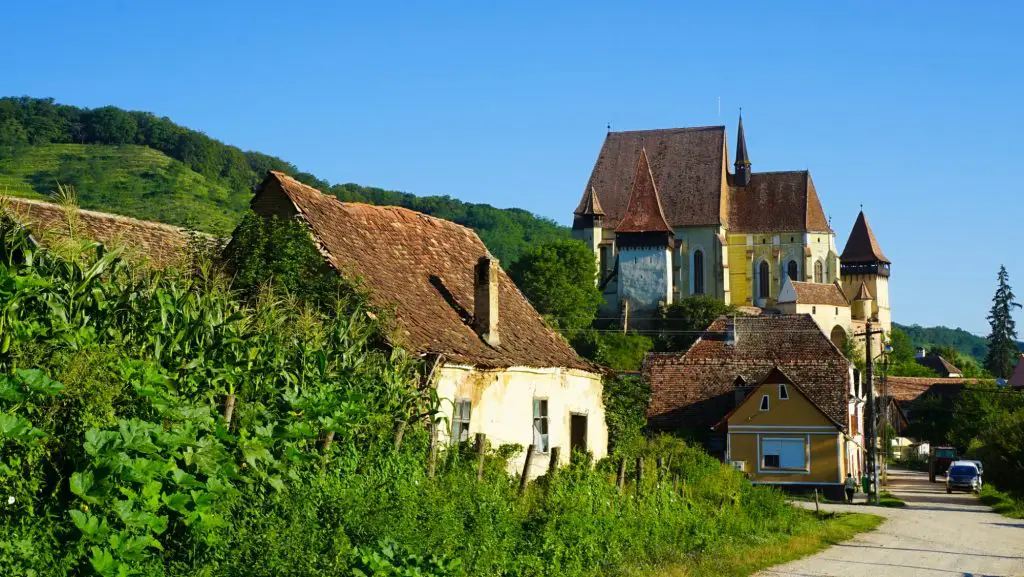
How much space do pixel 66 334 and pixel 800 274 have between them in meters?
106

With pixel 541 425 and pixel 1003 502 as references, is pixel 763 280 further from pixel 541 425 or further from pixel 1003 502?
pixel 541 425

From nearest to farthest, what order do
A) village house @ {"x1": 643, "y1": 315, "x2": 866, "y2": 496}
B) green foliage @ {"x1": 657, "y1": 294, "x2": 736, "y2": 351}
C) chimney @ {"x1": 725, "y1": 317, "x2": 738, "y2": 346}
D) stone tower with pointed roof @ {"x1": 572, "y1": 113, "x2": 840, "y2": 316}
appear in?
village house @ {"x1": 643, "y1": 315, "x2": 866, "y2": 496} < chimney @ {"x1": 725, "y1": 317, "x2": 738, "y2": 346} < green foliage @ {"x1": 657, "y1": 294, "x2": 736, "y2": 351} < stone tower with pointed roof @ {"x1": 572, "y1": 113, "x2": 840, "y2": 316}

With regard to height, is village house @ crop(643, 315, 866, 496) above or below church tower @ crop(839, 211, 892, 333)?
below

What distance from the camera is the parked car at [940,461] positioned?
55969 mm

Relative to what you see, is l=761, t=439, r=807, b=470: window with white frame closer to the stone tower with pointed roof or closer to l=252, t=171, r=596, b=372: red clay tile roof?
l=252, t=171, r=596, b=372: red clay tile roof

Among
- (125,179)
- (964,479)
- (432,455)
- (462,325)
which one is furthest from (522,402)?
(125,179)

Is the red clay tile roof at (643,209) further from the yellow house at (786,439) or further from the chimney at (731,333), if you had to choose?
the yellow house at (786,439)

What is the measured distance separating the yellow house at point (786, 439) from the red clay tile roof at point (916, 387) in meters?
52.1

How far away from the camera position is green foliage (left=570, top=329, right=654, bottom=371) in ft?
267

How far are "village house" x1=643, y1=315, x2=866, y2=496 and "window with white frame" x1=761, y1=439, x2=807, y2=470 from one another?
0.11 feet

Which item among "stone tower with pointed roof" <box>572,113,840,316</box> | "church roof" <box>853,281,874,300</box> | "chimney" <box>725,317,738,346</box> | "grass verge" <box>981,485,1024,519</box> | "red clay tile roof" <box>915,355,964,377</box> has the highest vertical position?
"stone tower with pointed roof" <box>572,113,840,316</box>

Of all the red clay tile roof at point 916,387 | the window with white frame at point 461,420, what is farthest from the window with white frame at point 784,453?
the red clay tile roof at point 916,387

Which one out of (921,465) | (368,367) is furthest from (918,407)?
(368,367)

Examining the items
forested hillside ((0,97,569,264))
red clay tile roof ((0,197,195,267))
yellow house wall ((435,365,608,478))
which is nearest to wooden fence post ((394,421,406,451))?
yellow house wall ((435,365,608,478))
